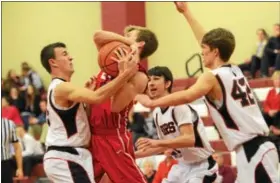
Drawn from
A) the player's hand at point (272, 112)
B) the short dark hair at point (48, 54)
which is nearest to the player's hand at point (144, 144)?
the short dark hair at point (48, 54)

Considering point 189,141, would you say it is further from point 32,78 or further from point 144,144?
point 32,78

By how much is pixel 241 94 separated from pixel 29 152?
28.0 feet


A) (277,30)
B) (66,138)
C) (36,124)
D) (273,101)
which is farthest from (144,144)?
(36,124)

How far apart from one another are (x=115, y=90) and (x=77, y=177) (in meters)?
0.85

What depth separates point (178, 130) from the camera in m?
6.71

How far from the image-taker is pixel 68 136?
588 cm

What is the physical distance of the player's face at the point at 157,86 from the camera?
22.4ft

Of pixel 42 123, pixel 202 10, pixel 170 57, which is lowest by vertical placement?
pixel 42 123

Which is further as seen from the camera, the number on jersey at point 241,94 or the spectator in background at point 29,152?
the spectator in background at point 29,152

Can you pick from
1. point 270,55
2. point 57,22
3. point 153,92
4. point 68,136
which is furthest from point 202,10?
point 68,136

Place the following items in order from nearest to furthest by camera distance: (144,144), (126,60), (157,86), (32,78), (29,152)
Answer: (126,60) → (144,144) → (157,86) → (29,152) → (32,78)

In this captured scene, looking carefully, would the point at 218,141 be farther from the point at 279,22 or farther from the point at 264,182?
the point at 264,182

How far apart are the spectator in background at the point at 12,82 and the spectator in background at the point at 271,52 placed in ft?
20.5

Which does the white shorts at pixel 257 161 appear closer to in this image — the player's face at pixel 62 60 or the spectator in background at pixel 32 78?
the player's face at pixel 62 60
